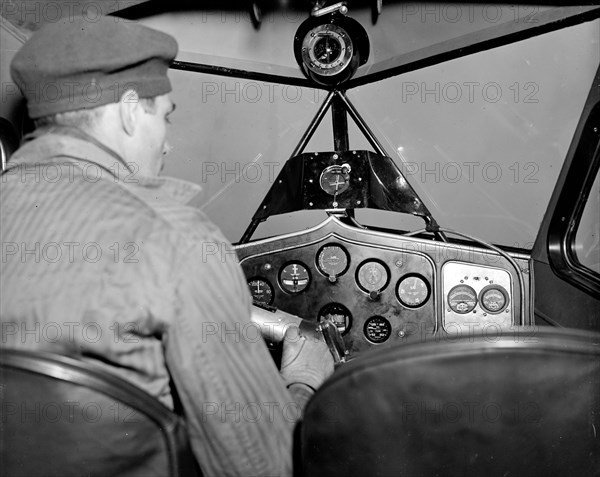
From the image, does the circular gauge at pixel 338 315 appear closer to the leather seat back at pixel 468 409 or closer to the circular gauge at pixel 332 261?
the circular gauge at pixel 332 261

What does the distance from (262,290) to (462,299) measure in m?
0.83

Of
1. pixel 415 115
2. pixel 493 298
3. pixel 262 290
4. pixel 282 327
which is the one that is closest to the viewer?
pixel 282 327

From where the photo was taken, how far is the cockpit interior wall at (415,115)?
8.70ft

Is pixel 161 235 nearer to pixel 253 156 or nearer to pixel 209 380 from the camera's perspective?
pixel 209 380

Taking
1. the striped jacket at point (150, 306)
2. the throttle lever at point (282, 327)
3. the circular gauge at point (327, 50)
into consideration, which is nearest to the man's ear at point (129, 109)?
the striped jacket at point (150, 306)

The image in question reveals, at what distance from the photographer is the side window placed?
8.07 ft

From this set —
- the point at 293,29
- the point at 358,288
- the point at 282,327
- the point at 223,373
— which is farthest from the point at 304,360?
the point at 293,29

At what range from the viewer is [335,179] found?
2500 mm

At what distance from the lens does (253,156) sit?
3.03 m

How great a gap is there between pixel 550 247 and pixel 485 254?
12.8 inches

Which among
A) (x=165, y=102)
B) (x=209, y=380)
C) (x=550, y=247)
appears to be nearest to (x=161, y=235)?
(x=209, y=380)

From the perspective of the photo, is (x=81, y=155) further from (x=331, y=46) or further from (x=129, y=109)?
(x=331, y=46)

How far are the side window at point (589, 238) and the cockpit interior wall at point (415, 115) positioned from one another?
27cm

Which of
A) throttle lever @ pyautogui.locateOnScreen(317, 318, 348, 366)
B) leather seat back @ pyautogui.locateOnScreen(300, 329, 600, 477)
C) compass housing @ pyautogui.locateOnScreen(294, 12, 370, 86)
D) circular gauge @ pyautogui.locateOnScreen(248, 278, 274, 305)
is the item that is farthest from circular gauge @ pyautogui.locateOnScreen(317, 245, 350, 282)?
leather seat back @ pyautogui.locateOnScreen(300, 329, 600, 477)
